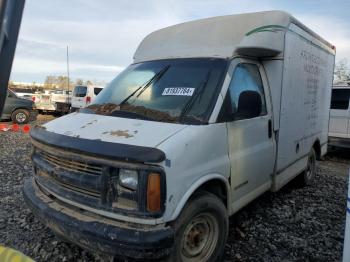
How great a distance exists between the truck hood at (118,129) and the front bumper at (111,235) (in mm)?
673

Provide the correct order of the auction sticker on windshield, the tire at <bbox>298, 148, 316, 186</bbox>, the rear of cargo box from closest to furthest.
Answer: the auction sticker on windshield → the rear of cargo box → the tire at <bbox>298, 148, 316, 186</bbox>

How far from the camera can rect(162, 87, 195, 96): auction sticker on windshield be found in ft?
11.8

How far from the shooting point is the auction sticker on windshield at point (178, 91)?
360 cm

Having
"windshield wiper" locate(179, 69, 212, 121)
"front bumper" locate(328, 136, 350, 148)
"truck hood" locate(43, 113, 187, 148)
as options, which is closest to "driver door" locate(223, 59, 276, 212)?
"windshield wiper" locate(179, 69, 212, 121)

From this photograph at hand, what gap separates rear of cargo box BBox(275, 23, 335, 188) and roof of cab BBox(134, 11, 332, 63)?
51 cm

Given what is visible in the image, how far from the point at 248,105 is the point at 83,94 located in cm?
1612

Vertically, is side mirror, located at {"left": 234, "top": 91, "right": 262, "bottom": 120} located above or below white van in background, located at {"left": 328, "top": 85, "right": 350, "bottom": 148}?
above

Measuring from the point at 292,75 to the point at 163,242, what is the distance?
3.32 metres

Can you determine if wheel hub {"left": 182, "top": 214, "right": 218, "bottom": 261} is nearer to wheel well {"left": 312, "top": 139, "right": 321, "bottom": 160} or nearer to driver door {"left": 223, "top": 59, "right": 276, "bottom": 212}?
driver door {"left": 223, "top": 59, "right": 276, "bottom": 212}

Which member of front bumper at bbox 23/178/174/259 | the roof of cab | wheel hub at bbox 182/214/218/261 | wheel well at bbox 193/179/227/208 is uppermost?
the roof of cab

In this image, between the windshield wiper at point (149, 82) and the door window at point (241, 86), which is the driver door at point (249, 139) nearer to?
the door window at point (241, 86)

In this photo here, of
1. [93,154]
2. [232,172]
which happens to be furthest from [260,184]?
[93,154]

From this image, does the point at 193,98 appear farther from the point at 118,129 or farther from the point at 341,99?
the point at 341,99

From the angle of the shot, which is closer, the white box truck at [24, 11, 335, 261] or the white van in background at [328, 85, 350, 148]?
the white box truck at [24, 11, 335, 261]
